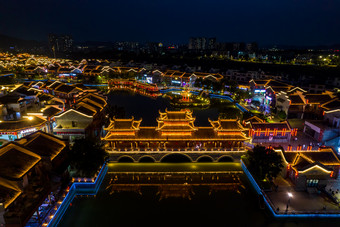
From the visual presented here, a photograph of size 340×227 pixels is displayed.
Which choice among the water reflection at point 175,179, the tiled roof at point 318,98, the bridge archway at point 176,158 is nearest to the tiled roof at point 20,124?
the water reflection at point 175,179

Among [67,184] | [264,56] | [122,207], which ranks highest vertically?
[264,56]

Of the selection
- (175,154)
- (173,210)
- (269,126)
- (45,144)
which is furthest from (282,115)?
(45,144)

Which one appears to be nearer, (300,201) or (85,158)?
(300,201)

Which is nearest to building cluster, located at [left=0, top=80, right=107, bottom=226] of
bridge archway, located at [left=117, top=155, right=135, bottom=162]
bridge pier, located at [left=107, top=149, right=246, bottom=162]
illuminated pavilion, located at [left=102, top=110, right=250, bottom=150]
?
illuminated pavilion, located at [left=102, top=110, right=250, bottom=150]

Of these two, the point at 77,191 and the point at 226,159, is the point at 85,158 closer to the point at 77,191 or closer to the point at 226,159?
the point at 77,191

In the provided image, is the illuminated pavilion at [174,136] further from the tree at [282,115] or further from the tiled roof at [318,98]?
the tiled roof at [318,98]

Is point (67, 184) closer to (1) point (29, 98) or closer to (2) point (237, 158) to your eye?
(2) point (237, 158)

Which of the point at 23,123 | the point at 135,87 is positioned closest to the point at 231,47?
the point at 135,87
